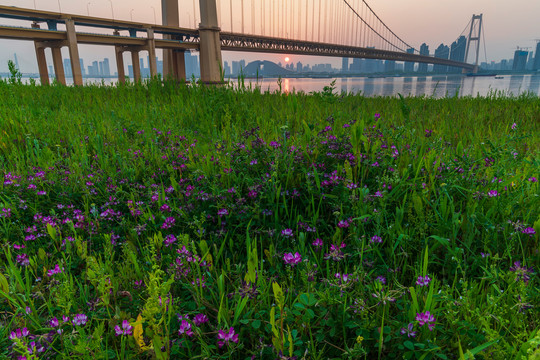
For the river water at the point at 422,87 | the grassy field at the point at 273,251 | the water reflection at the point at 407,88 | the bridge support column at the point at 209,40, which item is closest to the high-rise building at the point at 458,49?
the river water at the point at 422,87

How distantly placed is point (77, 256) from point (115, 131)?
2.31 metres

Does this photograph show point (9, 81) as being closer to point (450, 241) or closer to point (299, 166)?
point (299, 166)

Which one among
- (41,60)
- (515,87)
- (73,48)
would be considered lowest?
(515,87)

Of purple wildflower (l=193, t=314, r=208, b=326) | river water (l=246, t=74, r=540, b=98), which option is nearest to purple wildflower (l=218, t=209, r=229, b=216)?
purple wildflower (l=193, t=314, r=208, b=326)

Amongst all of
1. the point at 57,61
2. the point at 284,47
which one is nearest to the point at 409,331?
the point at 57,61

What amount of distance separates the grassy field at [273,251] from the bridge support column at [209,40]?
35.6 meters

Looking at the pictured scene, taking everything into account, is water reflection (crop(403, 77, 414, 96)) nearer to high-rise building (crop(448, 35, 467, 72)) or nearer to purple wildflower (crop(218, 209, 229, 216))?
purple wildflower (crop(218, 209, 229, 216))

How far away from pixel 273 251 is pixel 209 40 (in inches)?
1702

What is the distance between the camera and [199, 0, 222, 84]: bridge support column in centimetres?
3567

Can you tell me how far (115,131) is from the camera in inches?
148

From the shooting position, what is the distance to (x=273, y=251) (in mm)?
1655

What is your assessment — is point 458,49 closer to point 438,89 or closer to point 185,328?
point 438,89

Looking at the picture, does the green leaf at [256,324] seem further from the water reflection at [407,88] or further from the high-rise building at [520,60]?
the high-rise building at [520,60]

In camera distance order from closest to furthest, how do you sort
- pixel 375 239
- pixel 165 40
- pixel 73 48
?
pixel 375 239
pixel 73 48
pixel 165 40
